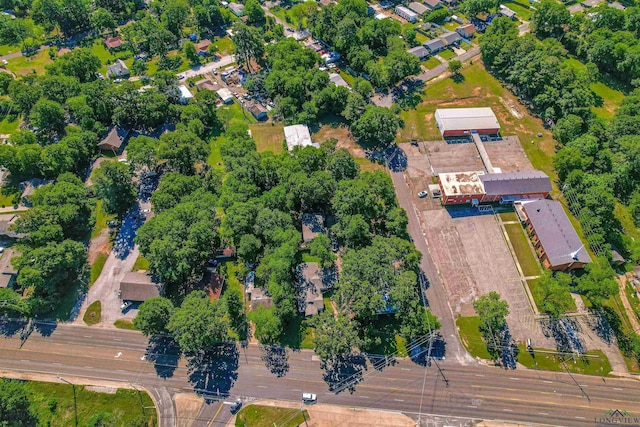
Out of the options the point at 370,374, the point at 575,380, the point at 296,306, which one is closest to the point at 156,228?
the point at 296,306

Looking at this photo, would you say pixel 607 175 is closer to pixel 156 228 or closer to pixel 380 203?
pixel 380 203

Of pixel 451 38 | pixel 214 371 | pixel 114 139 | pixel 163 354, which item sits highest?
pixel 451 38

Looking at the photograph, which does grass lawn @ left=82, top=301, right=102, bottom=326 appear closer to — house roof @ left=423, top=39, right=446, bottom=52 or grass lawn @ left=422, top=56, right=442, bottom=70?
grass lawn @ left=422, top=56, right=442, bottom=70

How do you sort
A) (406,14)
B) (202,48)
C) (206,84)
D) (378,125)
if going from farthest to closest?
(406,14) < (202,48) < (206,84) < (378,125)

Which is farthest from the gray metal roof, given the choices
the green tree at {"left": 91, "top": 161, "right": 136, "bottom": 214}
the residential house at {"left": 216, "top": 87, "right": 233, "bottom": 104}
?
the green tree at {"left": 91, "top": 161, "right": 136, "bottom": 214}

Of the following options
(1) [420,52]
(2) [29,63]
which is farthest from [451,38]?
(2) [29,63]

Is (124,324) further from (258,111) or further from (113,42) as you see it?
(113,42)

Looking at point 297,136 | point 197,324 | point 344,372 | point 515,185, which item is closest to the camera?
point 197,324
